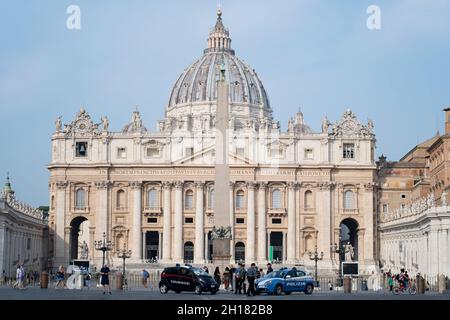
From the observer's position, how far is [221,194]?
51281 millimetres

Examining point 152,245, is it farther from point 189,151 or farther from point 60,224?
point 189,151

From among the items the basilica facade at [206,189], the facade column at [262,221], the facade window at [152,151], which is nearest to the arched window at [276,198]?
the basilica facade at [206,189]

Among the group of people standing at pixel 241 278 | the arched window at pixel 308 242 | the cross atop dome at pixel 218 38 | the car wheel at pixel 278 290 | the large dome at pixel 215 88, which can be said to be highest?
the cross atop dome at pixel 218 38

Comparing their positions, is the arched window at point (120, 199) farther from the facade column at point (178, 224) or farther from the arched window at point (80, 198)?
the facade column at point (178, 224)

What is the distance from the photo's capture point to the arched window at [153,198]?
101 m

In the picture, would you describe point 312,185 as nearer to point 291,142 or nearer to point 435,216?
point 291,142

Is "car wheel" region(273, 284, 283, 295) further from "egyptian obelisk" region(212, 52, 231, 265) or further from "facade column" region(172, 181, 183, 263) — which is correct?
"facade column" region(172, 181, 183, 263)

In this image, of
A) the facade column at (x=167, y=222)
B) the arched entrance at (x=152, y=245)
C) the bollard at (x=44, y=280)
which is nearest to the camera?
the bollard at (x=44, y=280)

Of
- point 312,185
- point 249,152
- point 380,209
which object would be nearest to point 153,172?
point 249,152

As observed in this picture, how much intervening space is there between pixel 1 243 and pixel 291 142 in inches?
1565

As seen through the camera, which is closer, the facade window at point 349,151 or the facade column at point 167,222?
the facade column at point 167,222

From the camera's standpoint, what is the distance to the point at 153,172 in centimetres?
10038

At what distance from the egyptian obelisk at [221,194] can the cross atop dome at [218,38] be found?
298 feet
